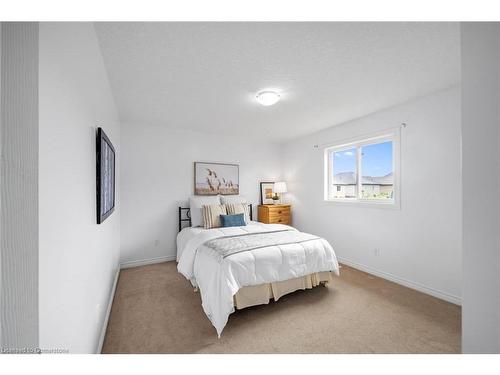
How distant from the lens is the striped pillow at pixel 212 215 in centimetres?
362

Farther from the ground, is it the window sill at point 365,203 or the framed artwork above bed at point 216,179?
the framed artwork above bed at point 216,179

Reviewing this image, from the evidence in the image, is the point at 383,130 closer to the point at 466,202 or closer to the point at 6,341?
the point at 466,202

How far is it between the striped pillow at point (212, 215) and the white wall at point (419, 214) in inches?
84.0

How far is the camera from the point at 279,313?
2234 mm

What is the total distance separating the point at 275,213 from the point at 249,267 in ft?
8.25

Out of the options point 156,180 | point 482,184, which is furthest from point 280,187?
point 482,184

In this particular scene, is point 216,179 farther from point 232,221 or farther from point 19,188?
point 19,188

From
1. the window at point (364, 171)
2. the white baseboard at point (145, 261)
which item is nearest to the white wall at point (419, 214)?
the window at point (364, 171)

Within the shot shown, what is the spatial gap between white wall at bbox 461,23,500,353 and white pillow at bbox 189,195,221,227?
340 cm

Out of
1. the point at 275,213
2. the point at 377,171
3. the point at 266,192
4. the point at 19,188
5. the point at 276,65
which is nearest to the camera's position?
the point at 19,188

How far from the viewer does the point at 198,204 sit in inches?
152

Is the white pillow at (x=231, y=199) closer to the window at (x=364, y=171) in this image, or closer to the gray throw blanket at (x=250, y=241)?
the gray throw blanket at (x=250, y=241)

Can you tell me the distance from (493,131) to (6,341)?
1.72 metres

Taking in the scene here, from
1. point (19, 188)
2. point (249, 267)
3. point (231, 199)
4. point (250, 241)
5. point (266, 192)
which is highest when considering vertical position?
point (19, 188)
